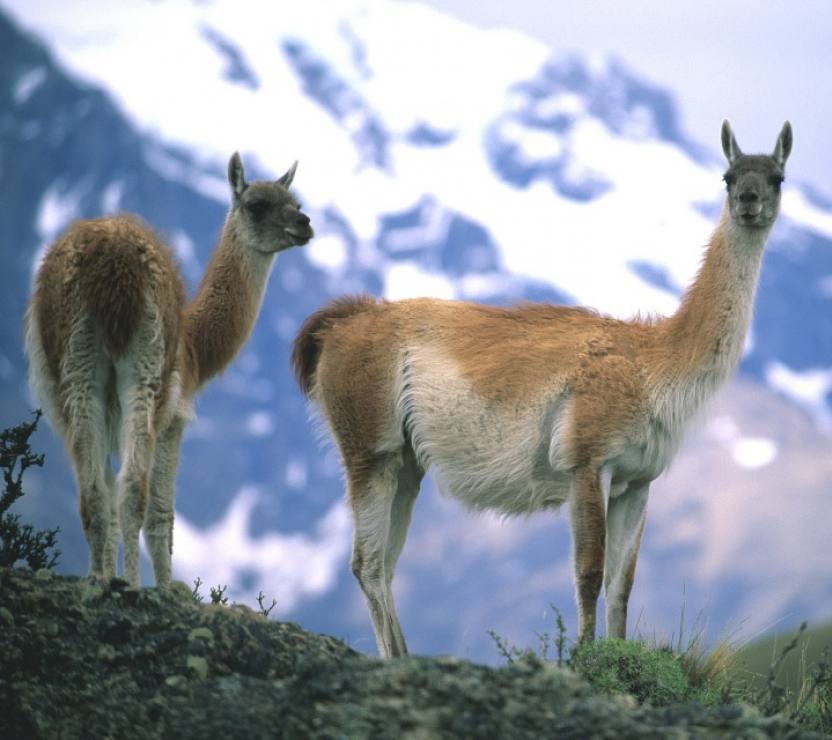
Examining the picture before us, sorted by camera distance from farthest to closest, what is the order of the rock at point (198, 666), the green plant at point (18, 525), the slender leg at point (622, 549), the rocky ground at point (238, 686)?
the slender leg at point (622, 549), the green plant at point (18, 525), the rock at point (198, 666), the rocky ground at point (238, 686)

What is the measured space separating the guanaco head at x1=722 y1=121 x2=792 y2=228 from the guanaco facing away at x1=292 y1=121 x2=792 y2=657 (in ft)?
0.04

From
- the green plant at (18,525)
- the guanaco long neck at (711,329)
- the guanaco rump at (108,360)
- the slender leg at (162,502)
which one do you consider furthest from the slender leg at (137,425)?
the guanaco long neck at (711,329)

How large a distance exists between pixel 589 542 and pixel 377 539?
1.55m

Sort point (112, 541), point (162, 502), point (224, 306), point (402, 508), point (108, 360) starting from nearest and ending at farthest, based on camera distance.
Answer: point (112, 541), point (108, 360), point (162, 502), point (402, 508), point (224, 306)

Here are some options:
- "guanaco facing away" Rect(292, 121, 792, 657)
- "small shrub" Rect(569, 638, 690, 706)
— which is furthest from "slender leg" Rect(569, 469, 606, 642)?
"small shrub" Rect(569, 638, 690, 706)

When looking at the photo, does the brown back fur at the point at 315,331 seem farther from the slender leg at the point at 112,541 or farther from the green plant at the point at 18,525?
the slender leg at the point at 112,541

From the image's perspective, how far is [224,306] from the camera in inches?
402

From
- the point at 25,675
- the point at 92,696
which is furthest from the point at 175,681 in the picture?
the point at 25,675

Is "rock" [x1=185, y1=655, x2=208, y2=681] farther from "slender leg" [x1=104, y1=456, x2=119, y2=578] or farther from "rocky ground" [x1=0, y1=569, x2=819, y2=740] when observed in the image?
"slender leg" [x1=104, y1=456, x2=119, y2=578]

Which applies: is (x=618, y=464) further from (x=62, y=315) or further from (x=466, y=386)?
(x=62, y=315)

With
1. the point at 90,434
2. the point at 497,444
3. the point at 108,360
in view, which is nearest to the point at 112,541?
the point at 90,434

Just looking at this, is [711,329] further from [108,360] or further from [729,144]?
[108,360]

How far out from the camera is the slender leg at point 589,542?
328 inches

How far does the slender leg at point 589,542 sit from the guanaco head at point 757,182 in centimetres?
200
